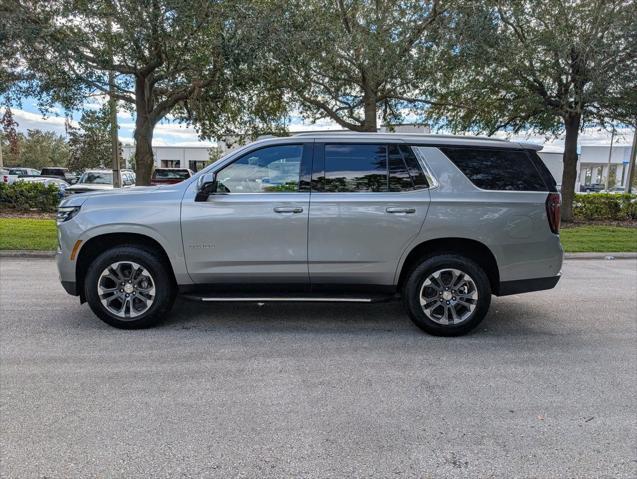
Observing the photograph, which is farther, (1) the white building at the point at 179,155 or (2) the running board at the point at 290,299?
(1) the white building at the point at 179,155

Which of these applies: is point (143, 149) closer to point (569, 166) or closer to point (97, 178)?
point (97, 178)

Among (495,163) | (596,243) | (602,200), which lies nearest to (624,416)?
(495,163)

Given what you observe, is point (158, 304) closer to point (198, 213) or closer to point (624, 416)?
point (198, 213)

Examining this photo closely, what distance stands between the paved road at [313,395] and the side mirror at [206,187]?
140 cm

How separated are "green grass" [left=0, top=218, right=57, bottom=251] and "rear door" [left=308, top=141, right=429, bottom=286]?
7.05 metres

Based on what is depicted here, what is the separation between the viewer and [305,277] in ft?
15.8

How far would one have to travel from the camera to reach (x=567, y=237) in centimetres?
1195

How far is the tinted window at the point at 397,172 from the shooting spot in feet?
15.8

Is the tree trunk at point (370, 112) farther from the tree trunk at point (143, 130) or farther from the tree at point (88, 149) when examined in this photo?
the tree at point (88, 149)

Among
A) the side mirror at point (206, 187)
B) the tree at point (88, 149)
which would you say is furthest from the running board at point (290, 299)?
the tree at point (88, 149)

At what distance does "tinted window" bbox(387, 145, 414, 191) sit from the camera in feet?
15.8

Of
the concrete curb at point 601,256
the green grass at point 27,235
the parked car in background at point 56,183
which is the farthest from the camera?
the parked car in background at point 56,183

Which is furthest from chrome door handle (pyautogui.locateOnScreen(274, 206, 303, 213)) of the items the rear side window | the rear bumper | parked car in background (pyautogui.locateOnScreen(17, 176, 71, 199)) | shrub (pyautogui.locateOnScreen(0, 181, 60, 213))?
parked car in background (pyautogui.locateOnScreen(17, 176, 71, 199))

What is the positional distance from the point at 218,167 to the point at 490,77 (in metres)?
9.98
